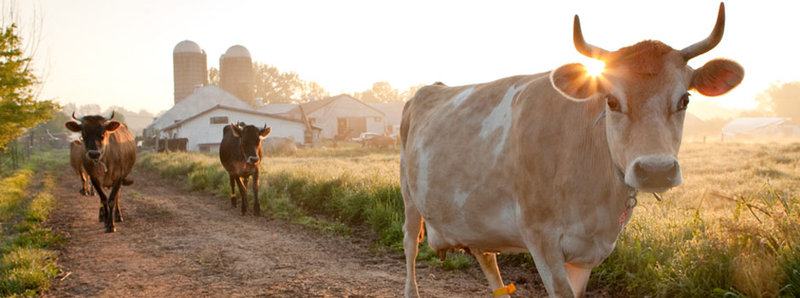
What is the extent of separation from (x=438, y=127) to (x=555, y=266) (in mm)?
1720

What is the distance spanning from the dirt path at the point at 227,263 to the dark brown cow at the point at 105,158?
42cm

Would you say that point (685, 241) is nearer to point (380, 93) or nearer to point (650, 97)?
point (650, 97)

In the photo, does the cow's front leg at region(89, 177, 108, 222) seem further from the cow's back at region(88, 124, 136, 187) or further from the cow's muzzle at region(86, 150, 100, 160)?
the cow's muzzle at region(86, 150, 100, 160)

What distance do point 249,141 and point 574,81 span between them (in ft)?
37.1

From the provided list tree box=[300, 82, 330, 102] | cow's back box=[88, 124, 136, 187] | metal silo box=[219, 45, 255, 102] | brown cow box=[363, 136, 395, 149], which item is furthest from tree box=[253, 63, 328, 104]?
cow's back box=[88, 124, 136, 187]

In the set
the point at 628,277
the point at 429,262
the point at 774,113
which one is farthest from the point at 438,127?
the point at 774,113

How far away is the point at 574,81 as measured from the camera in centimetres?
341

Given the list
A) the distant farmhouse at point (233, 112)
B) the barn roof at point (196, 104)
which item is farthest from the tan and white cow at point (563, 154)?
the barn roof at point (196, 104)

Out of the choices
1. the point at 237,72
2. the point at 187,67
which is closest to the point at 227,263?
the point at 187,67

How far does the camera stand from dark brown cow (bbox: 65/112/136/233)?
35.2 feet

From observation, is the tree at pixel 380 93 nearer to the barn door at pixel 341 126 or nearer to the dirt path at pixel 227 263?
the barn door at pixel 341 126

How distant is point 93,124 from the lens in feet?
35.8

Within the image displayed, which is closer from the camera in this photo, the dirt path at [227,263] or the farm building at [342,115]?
the dirt path at [227,263]

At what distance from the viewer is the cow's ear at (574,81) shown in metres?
3.39
